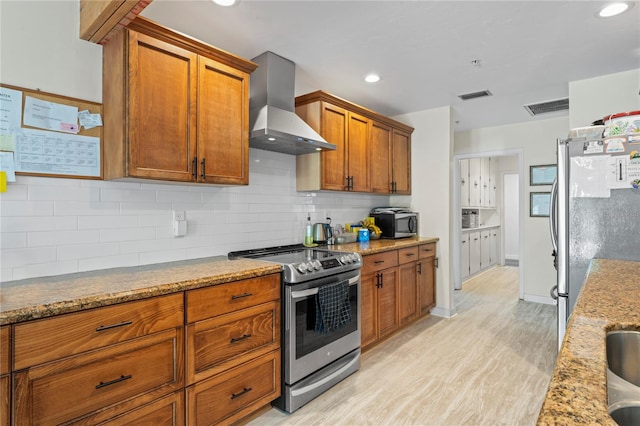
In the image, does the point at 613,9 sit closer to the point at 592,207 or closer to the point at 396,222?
the point at 592,207

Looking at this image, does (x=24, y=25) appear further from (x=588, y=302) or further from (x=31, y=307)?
(x=588, y=302)

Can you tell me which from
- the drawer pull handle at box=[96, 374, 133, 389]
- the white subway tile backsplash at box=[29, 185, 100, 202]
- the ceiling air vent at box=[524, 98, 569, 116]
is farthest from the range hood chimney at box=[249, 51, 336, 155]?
the ceiling air vent at box=[524, 98, 569, 116]

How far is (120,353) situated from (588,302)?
191 cm

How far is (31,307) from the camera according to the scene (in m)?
1.31

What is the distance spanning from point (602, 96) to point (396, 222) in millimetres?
2217

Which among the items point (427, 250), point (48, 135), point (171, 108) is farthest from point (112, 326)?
point (427, 250)

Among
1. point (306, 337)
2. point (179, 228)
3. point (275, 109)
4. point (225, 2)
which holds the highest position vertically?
point (225, 2)

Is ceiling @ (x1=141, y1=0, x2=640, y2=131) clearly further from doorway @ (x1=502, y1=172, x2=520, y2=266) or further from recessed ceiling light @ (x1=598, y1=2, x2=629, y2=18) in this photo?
doorway @ (x1=502, y1=172, x2=520, y2=266)

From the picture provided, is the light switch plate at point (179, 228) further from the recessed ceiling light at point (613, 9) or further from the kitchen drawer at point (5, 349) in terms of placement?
the recessed ceiling light at point (613, 9)

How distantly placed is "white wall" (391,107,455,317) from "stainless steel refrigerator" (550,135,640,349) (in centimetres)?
168

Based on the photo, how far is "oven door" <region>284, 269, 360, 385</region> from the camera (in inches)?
88.4

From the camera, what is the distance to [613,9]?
214 cm

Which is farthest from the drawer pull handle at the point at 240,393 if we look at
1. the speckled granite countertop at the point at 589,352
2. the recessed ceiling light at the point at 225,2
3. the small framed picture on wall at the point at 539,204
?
the small framed picture on wall at the point at 539,204

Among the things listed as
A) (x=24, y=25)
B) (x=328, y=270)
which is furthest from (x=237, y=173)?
(x=24, y=25)
